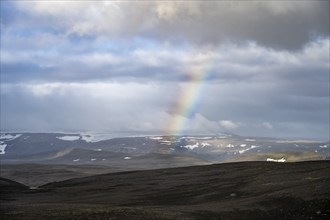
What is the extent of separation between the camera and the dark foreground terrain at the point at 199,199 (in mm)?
46500

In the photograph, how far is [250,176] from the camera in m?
77.9

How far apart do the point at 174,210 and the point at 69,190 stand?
4436 cm

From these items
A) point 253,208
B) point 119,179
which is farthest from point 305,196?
point 119,179

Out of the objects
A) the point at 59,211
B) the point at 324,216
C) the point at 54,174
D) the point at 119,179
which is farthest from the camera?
the point at 54,174

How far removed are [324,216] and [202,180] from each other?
4194 centimetres

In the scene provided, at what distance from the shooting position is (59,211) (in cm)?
4897

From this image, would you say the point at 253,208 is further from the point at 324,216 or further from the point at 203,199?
the point at 203,199

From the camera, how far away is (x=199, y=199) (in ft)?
207

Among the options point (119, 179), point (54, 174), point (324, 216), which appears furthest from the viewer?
point (54, 174)

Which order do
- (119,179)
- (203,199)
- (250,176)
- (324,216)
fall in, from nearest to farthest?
(324,216) < (203,199) < (250,176) < (119,179)

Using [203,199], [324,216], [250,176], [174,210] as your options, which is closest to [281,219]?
[324,216]

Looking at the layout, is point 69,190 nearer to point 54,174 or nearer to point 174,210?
point 174,210

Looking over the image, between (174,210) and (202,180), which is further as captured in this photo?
(202,180)

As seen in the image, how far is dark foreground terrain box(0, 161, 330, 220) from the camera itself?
46.5 m
